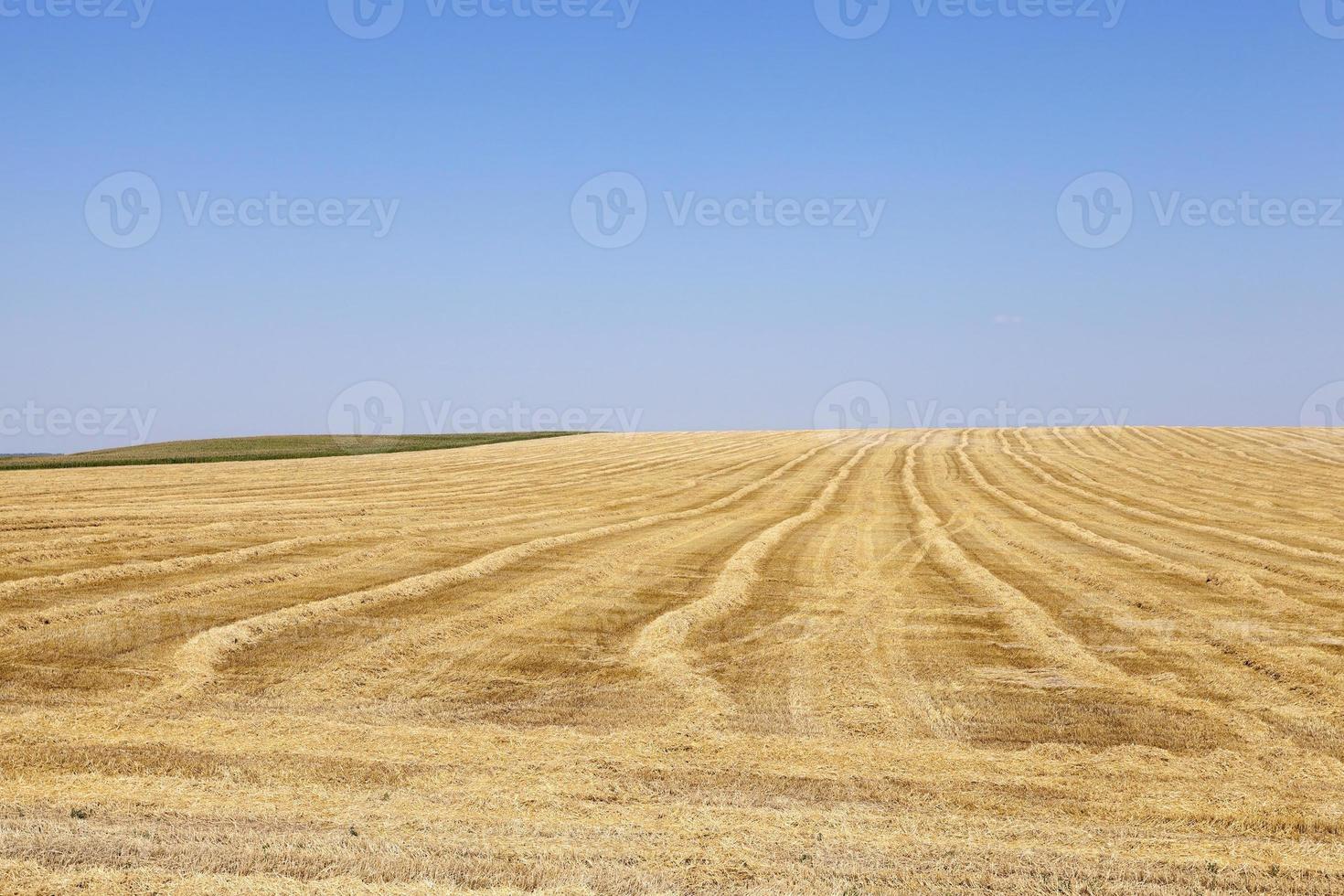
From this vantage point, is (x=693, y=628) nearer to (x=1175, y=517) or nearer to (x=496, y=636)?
(x=496, y=636)

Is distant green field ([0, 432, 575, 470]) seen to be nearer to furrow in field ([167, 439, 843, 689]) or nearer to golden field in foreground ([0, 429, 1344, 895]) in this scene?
golden field in foreground ([0, 429, 1344, 895])

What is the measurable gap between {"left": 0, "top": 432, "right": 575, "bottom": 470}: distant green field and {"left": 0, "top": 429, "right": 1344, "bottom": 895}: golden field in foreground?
97.5 feet

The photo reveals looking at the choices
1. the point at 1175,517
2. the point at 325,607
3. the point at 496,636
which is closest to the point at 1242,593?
the point at 496,636

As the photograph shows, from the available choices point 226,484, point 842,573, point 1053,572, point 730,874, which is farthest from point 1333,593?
point 226,484

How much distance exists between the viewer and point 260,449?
182 feet

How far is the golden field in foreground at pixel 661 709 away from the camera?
15.1ft

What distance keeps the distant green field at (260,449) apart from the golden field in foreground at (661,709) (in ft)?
97.5

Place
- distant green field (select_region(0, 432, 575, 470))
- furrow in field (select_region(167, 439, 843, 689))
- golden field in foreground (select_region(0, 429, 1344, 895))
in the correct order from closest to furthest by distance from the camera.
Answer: golden field in foreground (select_region(0, 429, 1344, 895))
furrow in field (select_region(167, 439, 843, 689))
distant green field (select_region(0, 432, 575, 470))

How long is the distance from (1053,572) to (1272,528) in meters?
6.77

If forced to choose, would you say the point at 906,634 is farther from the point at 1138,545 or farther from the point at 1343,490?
the point at 1343,490

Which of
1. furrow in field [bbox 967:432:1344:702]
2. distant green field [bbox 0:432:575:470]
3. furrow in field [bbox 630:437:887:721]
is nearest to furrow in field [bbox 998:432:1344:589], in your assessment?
furrow in field [bbox 967:432:1344:702]

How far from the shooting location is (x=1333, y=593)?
11.1 metres

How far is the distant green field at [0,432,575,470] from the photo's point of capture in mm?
43000

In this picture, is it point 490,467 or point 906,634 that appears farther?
point 490,467
